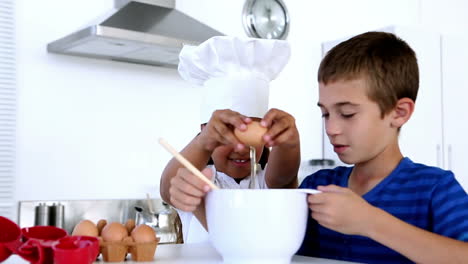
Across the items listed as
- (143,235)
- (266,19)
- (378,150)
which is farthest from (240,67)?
(266,19)

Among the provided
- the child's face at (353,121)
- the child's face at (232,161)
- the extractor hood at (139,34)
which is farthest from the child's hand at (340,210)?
the extractor hood at (139,34)

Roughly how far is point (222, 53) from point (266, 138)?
0.74 feet

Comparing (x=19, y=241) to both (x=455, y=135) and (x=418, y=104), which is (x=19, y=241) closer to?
(x=418, y=104)

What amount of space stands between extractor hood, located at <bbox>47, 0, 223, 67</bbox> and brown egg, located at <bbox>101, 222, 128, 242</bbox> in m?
1.45

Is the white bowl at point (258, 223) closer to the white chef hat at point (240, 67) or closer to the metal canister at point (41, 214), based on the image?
the white chef hat at point (240, 67)

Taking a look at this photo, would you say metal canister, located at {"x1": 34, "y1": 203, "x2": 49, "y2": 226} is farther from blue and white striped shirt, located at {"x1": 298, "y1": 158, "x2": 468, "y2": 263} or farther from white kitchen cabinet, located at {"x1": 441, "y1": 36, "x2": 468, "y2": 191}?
white kitchen cabinet, located at {"x1": 441, "y1": 36, "x2": 468, "y2": 191}

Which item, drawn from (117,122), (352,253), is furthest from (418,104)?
(352,253)

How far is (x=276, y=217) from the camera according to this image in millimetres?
723

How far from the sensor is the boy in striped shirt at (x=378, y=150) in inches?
37.9

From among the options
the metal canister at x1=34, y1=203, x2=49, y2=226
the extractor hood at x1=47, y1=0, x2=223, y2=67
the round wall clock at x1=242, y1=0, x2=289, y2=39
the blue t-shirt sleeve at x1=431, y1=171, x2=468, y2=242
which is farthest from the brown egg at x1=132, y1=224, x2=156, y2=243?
the round wall clock at x1=242, y1=0, x2=289, y2=39

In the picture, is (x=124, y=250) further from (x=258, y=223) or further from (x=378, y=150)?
(x=378, y=150)

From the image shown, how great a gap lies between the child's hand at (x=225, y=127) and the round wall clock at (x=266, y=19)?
2.31 m

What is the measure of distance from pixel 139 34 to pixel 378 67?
4.46 ft

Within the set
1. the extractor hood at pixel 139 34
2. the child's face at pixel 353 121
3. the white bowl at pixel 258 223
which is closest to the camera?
the white bowl at pixel 258 223
